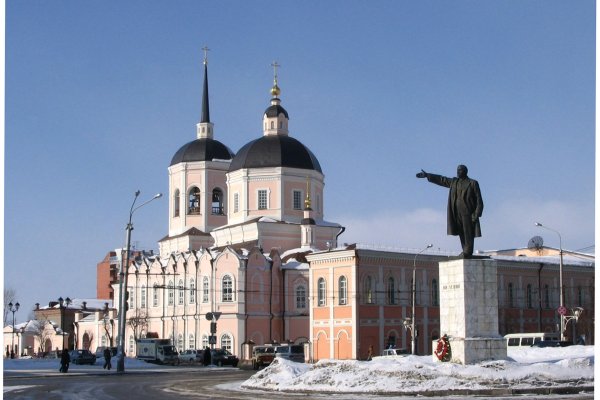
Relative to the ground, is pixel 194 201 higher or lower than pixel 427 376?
higher

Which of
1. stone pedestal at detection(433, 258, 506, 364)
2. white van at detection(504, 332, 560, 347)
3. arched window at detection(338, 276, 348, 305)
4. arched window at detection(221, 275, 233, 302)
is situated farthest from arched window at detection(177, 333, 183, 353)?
stone pedestal at detection(433, 258, 506, 364)

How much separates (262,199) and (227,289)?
734 centimetres

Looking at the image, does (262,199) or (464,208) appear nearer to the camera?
(464,208)

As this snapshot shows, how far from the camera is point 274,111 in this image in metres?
66.9

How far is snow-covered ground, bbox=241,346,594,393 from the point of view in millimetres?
19875

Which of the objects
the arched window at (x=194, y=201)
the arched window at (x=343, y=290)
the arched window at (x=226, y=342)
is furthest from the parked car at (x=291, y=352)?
the arched window at (x=194, y=201)

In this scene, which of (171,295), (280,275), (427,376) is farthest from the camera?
(171,295)

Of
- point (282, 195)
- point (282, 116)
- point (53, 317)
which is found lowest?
point (53, 317)

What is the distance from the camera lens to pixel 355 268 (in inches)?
2131

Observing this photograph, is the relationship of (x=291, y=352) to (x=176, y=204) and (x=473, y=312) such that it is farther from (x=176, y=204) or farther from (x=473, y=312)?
(x=176, y=204)

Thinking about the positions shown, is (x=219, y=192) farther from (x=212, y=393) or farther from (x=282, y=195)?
(x=212, y=393)

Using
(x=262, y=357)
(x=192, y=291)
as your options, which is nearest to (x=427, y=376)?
(x=262, y=357)

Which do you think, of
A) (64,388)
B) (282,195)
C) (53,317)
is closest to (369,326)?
(282,195)

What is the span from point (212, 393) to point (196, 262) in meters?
41.0
